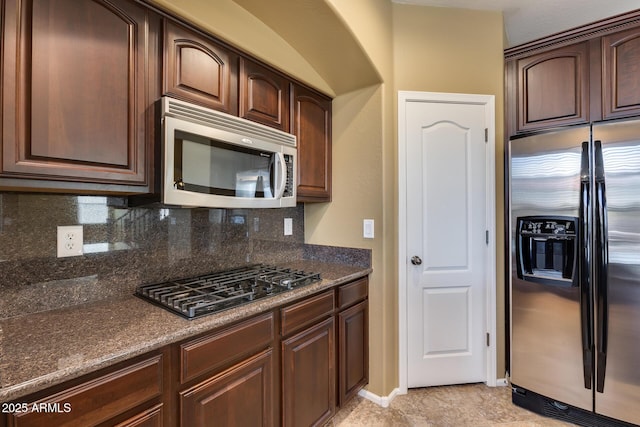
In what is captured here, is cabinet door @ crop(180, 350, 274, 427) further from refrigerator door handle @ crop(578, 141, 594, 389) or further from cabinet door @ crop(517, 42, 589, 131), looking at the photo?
cabinet door @ crop(517, 42, 589, 131)

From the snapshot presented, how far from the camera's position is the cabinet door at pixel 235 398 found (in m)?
1.07

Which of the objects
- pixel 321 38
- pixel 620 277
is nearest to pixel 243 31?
pixel 321 38

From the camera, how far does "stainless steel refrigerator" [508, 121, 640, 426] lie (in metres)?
1.67

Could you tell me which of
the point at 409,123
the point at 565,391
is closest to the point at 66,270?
the point at 409,123

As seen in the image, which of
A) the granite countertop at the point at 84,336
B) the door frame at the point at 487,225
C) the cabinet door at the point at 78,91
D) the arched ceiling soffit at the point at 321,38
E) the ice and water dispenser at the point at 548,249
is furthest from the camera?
the door frame at the point at 487,225

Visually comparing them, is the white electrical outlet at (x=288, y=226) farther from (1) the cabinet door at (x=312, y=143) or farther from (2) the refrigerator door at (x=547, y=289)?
(2) the refrigerator door at (x=547, y=289)

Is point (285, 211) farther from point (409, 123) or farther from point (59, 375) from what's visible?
point (59, 375)

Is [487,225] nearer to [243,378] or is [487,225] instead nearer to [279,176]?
[279,176]

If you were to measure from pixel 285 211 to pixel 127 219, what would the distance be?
107cm

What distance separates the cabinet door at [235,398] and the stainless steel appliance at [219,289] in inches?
10.3

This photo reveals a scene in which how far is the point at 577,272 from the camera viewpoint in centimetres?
179

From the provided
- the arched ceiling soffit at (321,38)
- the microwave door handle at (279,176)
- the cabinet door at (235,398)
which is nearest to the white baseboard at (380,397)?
the cabinet door at (235,398)

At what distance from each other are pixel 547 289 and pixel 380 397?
130 cm

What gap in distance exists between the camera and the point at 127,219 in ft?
4.68
